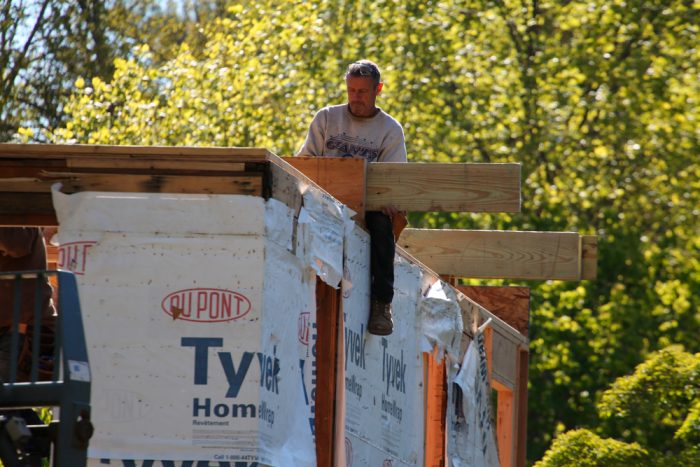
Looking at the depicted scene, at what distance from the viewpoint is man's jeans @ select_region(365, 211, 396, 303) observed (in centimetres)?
983

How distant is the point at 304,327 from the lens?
28.0 ft

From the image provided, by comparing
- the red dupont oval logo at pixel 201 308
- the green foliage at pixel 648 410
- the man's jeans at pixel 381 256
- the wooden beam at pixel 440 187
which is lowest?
the green foliage at pixel 648 410

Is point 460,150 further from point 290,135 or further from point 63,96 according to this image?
point 63,96

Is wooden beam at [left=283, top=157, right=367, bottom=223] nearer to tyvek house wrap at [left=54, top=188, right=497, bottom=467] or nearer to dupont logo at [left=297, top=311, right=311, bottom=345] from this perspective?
dupont logo at [left=297, top=311, right=311, bottom=345]

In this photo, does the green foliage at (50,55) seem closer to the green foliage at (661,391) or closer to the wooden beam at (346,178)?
the green foliage at (661,391)

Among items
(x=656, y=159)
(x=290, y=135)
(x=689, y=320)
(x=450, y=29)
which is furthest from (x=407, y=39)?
(x=689, y=320)

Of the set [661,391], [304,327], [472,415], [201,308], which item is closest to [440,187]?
Answer: [304,327]

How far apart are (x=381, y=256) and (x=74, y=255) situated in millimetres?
2571

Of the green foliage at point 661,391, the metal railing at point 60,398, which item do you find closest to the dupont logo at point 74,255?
the metal railing at point 60,398

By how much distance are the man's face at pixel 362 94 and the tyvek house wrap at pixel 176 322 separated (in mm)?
1984

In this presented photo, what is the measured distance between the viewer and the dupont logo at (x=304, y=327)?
8470 millimetres

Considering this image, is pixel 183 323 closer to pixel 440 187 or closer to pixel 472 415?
pixel 440 187

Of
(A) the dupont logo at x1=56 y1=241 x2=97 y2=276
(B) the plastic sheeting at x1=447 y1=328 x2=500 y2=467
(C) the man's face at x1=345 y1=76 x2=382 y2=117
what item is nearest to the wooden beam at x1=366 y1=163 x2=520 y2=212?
(C) the man's face at x1=345 y1=76 x2=382 y2=117

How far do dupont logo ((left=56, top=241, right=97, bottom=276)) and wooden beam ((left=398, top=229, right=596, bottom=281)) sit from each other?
6057mm
